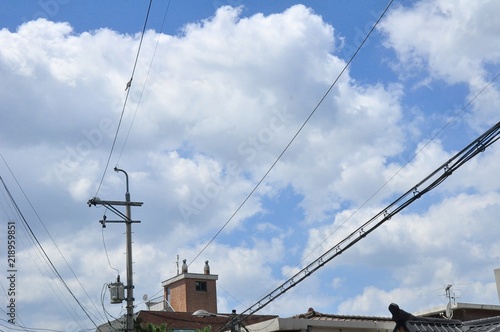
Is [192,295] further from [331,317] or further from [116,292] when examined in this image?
[116,292]

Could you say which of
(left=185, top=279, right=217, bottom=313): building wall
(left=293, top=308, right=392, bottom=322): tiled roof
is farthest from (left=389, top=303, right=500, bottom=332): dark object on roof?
(left=185, top=279, right=217, bottom=313): building wall

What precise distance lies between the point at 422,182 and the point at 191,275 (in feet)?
131

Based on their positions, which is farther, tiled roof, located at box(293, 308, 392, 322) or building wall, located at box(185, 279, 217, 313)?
building wall, located at box(185, 279, 217, 313)

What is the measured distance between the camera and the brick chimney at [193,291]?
2100 inches

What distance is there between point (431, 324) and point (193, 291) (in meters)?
36.6

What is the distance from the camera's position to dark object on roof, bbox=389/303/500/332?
17.7 m

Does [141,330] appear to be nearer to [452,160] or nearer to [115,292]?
[115,292]

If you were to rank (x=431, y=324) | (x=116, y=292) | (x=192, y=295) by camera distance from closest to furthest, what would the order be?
(x=431, y=324), (x=116, y=292), (x=192, y=295)

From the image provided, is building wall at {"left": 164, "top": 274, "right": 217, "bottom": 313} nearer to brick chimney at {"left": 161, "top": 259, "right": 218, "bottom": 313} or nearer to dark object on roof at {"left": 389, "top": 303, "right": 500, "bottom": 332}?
brick chimney at {"left": 161, "top": 259, "right": 218, "bottom": 313}

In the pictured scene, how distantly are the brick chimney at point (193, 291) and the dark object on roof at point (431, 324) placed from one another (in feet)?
116

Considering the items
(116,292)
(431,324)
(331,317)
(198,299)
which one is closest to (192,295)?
(198,299)

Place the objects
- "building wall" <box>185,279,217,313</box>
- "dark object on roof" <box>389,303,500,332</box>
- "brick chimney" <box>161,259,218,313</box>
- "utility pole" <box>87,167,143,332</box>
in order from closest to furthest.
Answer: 1. "dark object on roof" <box>389,303,500,332</box>
2. "utility pole" <box>87,167,143,332</box>
3. "building wall" <box>185,279,217,313</box>
4. "brick chimney" <box>161,259,218,313</box>

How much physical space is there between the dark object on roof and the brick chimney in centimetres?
3523

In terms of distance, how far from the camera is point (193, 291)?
53.8 metres
